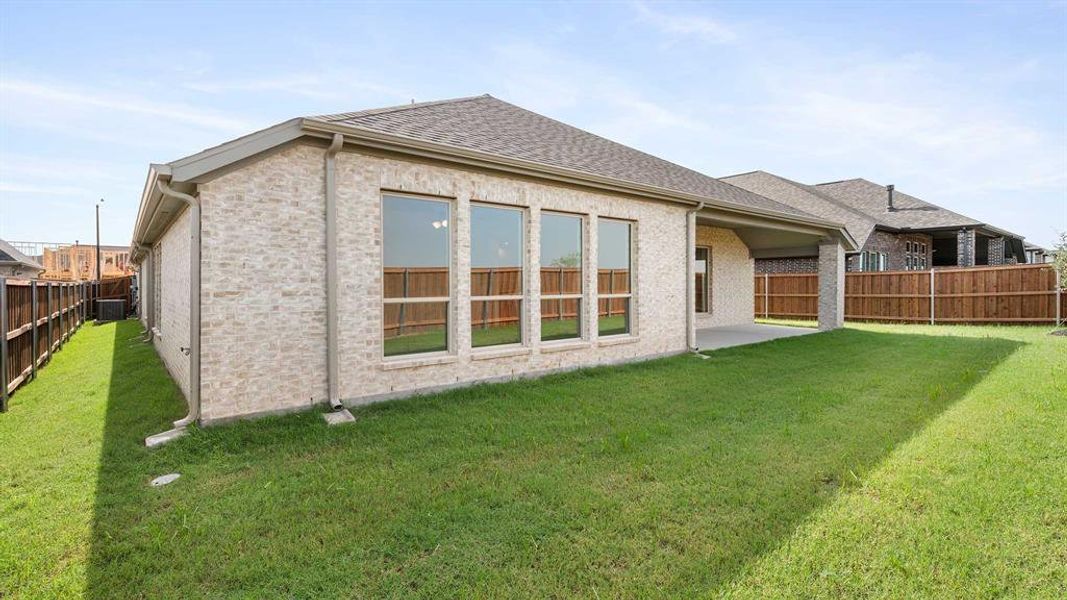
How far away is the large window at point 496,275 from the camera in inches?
286

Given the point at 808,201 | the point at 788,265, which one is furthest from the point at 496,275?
the point at 808,201

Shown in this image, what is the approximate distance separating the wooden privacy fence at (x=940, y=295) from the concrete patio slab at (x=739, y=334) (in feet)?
15.0

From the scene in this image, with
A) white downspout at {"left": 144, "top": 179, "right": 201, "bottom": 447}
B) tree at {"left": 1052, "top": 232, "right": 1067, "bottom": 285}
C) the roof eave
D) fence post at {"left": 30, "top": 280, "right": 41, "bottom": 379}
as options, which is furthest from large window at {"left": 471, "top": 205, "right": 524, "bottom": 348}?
tree at {"left": 1052, "top": 232, "right": 1067, "bottom": 285}

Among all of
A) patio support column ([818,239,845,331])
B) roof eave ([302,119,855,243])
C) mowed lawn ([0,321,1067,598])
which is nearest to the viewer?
mowed lawn ([0,321,1067,598])

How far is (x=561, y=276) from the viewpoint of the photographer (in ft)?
27.5

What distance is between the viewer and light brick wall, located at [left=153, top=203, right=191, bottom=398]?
6.59 metres

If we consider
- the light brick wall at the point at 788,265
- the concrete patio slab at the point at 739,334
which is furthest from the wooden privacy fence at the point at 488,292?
the light brick wall at the point at 788,265

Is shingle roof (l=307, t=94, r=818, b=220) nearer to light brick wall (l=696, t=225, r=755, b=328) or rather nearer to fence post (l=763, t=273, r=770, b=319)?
light brick wall (l=696, t=225, r=755, b=328)

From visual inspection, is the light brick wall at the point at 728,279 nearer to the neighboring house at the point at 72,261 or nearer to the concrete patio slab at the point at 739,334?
the concrete patio slab at the point at 739,334

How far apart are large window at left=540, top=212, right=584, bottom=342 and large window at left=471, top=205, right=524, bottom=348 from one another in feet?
1.71

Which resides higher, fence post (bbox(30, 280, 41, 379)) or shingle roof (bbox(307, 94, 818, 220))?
shingle roof (bbox(307, 94, 818, 220))

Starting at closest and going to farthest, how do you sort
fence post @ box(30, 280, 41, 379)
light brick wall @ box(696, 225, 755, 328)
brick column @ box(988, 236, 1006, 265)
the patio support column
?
fence post @ box(30, 280, 41, 379) → the patio support column → light brick wall @ box(696, 225, 755, 328) → brick column @ box(988, 236, 1006, 265)

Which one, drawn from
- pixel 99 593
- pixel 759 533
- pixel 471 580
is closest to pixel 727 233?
pixel 759 533

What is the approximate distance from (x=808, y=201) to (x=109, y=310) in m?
29.4
